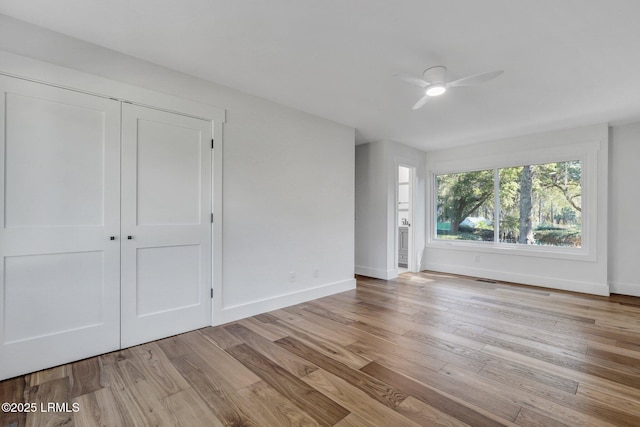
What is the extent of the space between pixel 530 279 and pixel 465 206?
162cm

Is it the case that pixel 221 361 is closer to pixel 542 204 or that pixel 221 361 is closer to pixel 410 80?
pixel 410 80

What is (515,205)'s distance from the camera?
509cm

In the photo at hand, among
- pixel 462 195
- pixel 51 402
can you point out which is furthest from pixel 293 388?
pixel 462 195

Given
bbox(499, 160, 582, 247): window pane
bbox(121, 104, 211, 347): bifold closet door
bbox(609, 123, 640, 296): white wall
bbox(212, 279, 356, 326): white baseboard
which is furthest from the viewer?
bbox(499, 160, 582, 247): window pane

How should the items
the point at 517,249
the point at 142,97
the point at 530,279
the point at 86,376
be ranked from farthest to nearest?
the point at 517,249
the point at 530,279
the point at 142,97
the point at 86,376

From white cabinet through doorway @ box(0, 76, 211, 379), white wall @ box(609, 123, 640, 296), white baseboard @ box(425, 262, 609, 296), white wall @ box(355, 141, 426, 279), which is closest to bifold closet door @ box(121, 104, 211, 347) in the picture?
white cabinet through doorway @ box(0, 76, 211, 379)

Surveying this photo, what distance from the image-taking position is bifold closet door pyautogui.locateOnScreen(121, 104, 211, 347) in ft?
8.22

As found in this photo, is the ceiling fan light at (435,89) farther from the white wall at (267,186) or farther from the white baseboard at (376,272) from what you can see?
the white baseboard at (376,272)

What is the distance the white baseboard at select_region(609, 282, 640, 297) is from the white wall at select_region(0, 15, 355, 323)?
12.7 ft

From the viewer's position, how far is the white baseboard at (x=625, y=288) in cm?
416

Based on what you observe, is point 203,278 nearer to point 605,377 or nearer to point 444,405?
point 444,405

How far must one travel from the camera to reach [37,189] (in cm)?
212

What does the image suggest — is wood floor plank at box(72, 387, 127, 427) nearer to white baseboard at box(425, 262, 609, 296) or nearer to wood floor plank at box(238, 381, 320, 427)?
wood floor plank at box(238, 381, 320, 427)

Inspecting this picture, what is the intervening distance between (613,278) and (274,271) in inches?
195
